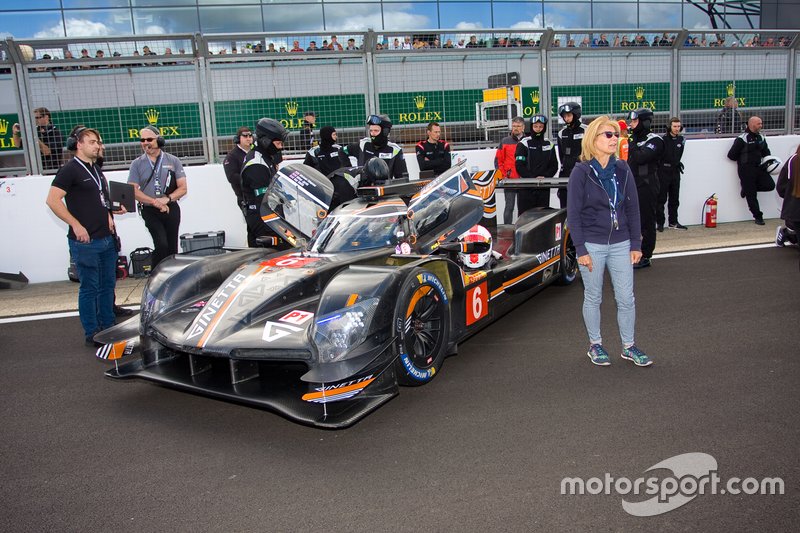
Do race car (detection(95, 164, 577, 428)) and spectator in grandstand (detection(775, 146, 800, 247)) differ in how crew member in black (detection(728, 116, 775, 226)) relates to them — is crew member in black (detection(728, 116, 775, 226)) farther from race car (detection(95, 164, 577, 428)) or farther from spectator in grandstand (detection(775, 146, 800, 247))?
race car (detection(95, 164, 577, 428))

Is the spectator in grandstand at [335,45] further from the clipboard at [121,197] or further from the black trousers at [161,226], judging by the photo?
the clipboard at [121,197]

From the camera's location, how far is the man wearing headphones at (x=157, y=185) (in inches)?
287

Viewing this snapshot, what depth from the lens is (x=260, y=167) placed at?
7.31 meters

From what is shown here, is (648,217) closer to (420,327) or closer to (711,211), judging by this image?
(711,211)

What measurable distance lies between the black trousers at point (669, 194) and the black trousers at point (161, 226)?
22.8 ft

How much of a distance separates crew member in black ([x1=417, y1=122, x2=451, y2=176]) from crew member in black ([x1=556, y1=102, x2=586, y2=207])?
1.62m

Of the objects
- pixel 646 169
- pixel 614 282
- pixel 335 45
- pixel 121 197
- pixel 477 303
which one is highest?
pixel 335 45

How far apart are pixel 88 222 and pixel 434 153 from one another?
509 cm

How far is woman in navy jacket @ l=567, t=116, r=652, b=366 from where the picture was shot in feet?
15.2

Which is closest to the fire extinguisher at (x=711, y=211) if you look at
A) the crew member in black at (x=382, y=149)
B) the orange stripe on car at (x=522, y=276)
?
the orange stripe on car at (x=522, y=276)

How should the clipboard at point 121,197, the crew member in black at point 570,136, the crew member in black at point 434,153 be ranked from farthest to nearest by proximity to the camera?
the crew member in black at point 434,153
the crew member in black at point 570,136
the clipboard at point 121,197

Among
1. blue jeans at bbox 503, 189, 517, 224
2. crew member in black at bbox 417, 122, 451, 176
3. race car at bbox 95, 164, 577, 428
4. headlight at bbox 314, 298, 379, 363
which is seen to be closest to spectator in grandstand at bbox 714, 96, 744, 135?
blue jeans at bbox 503, 189, 517, 224

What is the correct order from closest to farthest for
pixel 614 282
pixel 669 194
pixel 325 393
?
pixel 325 393, pixel 614 282, pixel 669 194

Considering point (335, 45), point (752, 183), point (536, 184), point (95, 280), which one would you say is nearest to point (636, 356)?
point (536, 184)
